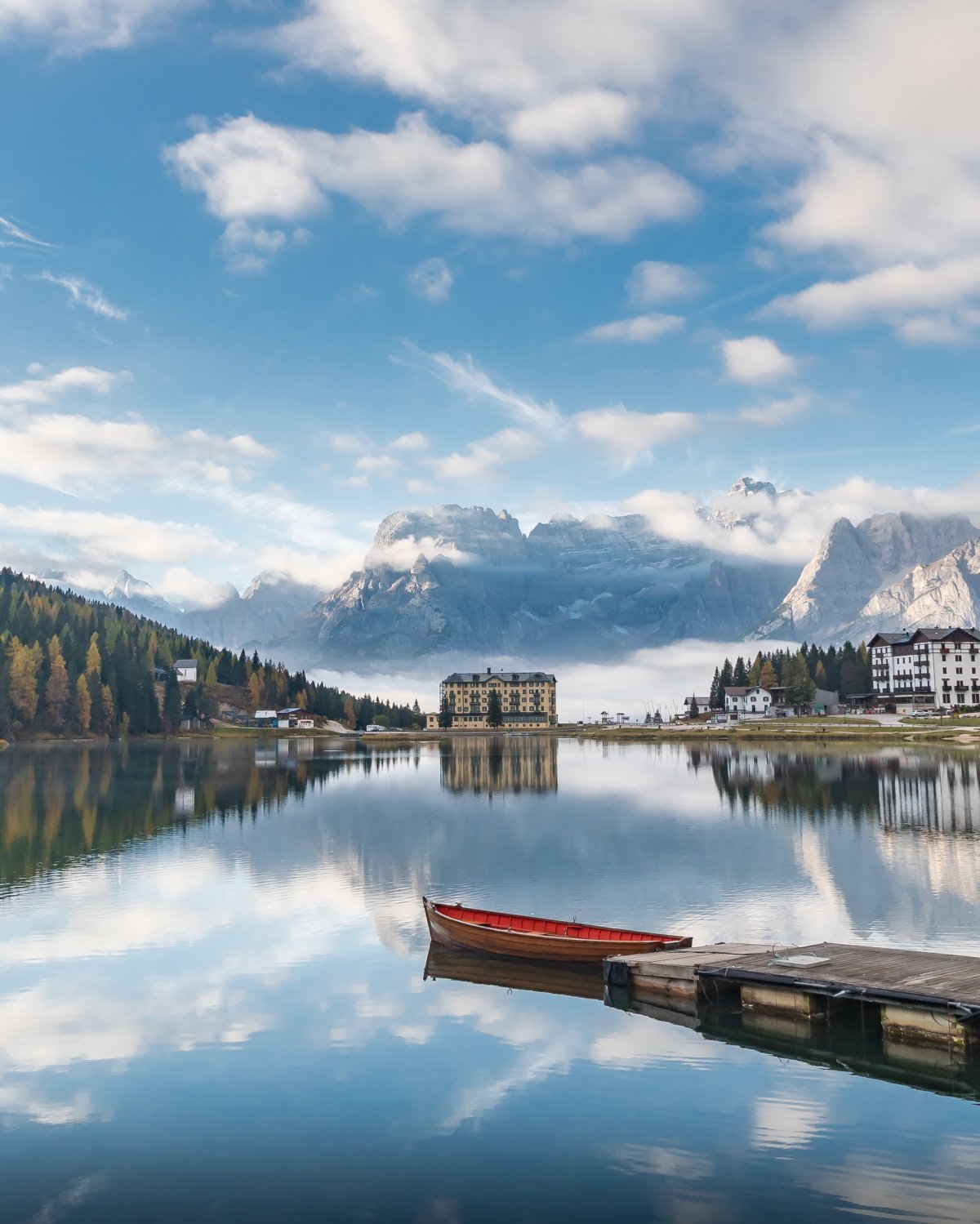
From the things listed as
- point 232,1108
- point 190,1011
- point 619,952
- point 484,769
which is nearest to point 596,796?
point 484,769

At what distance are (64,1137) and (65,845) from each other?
47479 millimetres

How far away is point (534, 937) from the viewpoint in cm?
3622

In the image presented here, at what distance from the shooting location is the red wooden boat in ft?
116

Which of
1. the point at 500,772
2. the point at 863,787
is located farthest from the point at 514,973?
the point at 500,772

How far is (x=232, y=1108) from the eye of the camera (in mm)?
23453

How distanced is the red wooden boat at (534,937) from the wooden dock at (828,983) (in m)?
1.41

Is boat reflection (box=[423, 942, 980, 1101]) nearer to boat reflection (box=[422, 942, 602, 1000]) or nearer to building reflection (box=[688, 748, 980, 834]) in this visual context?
boat reflection (box=[422, 942, 602, 1000])

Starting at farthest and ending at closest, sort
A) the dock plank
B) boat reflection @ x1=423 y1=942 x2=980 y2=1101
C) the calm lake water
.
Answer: the dock plank
boat reflection @ x1=423 y1=942 x2=980 y2=1101
the calm lake water

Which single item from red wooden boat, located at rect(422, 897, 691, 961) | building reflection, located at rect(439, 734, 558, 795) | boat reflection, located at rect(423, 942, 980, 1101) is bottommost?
boat reflection, located at rect(423, 942, 980, 1101)

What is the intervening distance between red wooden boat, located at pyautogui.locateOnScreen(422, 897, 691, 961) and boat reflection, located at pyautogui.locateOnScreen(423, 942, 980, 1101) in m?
0.76

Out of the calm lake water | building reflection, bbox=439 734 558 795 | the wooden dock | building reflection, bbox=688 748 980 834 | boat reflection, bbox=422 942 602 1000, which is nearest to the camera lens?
the calm lake water

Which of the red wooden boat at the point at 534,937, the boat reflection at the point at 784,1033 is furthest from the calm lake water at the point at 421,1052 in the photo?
the red wooden boat at the point at 534,937

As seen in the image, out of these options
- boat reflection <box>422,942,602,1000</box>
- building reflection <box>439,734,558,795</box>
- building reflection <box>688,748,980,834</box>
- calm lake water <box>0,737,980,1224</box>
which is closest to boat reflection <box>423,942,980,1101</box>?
boat reflection <box>422,942,602,1000</box>

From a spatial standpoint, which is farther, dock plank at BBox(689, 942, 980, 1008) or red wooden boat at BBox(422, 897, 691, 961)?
red wooden boat at BBox(422, 897, 691, 961)
